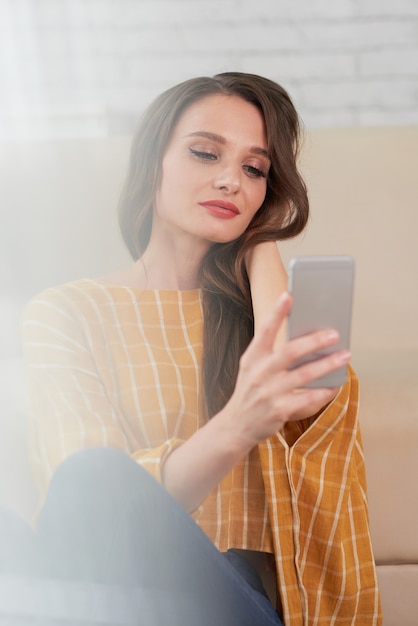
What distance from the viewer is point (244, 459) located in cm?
72

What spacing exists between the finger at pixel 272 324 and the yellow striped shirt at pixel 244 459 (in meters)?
0.21

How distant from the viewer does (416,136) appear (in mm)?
1204

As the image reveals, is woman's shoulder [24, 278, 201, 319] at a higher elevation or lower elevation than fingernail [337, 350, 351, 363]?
higher

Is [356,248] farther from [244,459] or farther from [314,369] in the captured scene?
[314,369]

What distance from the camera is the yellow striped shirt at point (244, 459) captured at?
68cm

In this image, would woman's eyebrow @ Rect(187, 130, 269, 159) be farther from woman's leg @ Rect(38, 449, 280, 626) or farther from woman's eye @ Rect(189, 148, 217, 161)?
woman's leg @ Rect(38, 449, 280, 626)

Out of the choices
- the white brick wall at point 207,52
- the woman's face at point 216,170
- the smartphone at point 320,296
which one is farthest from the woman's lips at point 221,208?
the white brick wall at point 207,52

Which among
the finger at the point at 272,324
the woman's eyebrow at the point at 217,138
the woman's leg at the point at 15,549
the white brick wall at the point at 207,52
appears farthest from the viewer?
the white brick wall at the point at 207,52

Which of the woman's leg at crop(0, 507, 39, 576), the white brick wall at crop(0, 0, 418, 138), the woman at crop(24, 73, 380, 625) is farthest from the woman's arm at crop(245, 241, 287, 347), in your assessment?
the white brick wall at crop(0, 0, 418, 138)

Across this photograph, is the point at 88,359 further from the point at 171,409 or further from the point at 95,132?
the point at 95,132

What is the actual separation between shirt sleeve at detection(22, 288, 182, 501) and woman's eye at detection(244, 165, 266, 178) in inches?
8.1

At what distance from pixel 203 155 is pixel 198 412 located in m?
0.24

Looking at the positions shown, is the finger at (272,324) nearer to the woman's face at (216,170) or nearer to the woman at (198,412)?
the woman at (198,412)

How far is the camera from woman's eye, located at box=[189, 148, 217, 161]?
75cm
